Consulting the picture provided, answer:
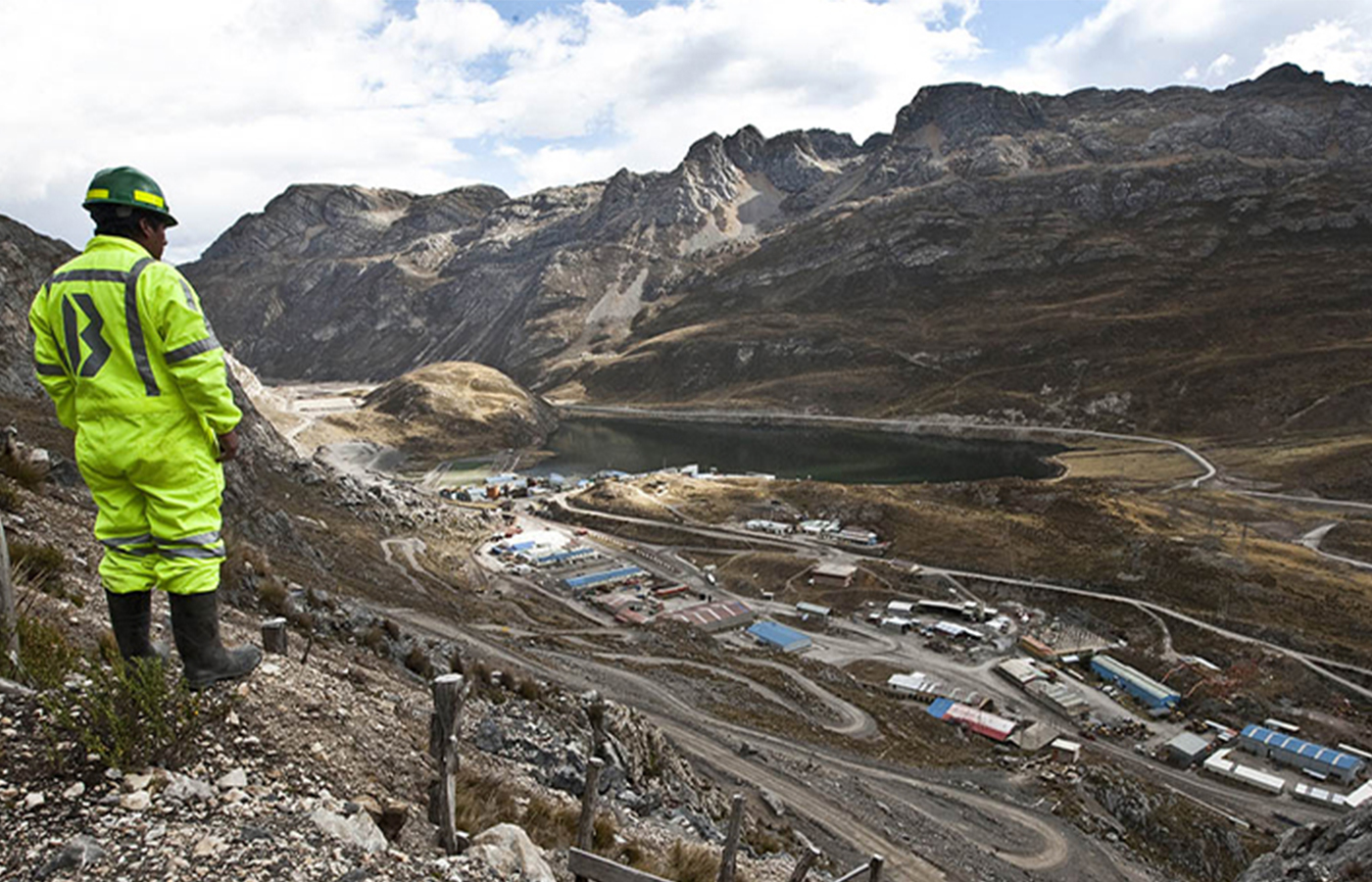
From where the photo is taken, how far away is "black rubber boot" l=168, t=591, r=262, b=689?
5.25 metres

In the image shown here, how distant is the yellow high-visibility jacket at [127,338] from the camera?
15.5 feet

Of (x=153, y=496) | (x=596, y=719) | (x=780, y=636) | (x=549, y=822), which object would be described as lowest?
(x=780, y=636)

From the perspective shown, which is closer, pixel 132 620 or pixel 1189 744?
pixel 132 620

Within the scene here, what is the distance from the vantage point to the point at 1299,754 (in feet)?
108

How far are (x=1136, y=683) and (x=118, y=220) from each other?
4678cm

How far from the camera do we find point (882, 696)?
38.3 meters

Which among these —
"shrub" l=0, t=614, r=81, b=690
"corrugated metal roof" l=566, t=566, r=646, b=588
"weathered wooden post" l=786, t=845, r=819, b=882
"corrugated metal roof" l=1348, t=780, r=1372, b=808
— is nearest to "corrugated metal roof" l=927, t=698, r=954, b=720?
"corrugated metal roof" l=1348, t=780, r=1372, b=808

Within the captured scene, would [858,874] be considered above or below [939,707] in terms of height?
above

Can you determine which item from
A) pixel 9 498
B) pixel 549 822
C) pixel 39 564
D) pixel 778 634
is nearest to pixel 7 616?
pixel 39 564

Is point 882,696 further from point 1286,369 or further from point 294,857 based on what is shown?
point 1286,369

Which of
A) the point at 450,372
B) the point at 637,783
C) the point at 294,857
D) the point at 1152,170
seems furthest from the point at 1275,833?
the point at 1152,170

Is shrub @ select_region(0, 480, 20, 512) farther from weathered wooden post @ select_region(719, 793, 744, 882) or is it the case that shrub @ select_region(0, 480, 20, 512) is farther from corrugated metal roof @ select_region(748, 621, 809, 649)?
corrugated metal roof @ select_region(748, 621, 809, 649)

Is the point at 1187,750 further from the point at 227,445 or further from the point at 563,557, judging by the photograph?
the point at 563,557

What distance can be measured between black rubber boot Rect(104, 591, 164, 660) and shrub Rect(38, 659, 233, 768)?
23 centimetres
